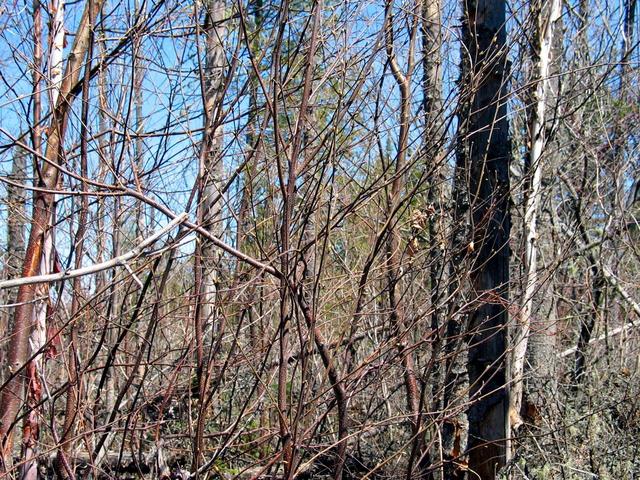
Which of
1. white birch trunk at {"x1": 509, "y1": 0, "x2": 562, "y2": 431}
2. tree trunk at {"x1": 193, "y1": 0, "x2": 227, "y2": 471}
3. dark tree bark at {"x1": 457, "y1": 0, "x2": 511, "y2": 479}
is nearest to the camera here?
tree trunk at {"x1": 193, "y1": 0, "x2": 227, "y2": 471}

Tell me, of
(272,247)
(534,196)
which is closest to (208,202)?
(272,247)

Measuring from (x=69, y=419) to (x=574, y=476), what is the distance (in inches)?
145

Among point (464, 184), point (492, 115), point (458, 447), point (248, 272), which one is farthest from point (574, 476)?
point (248, 272)

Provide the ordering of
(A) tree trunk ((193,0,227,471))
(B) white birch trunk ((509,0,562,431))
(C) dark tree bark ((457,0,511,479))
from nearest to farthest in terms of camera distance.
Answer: (A) tree trunk ((193,0,227,471))
(C) dark tree bark ((457,0,511,479))
(B) white birch trunk ((509,0,562,431))

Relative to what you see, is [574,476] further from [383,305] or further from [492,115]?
[492,115]

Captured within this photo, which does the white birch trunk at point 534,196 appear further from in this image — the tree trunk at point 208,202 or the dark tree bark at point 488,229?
the tree trunk at point 208,202

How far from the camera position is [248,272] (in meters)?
3.34

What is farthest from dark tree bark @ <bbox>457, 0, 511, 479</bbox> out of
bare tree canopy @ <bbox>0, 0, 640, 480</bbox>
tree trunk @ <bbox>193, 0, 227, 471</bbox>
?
tree trunk @ <bbox>193, 0, 227, 471</bbox>

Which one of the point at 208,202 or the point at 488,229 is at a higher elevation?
the point at 208,202

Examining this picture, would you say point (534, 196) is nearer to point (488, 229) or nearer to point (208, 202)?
point (488, 229)

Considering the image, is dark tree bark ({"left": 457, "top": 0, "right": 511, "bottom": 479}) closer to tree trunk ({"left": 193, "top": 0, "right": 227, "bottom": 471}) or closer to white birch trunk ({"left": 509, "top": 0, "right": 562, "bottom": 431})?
white birch trunk ({"left": 509, "top": 0, "right": 562, "bottom": 431})

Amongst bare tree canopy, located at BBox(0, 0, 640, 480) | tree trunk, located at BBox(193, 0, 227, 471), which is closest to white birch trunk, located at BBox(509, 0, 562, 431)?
bare tree canopy, located at BBox(0, 0, 640, 480)

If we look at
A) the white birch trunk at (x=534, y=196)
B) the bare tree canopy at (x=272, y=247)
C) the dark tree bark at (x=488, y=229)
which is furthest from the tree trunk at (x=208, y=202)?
the white birch trunk at (x=534, y=196)

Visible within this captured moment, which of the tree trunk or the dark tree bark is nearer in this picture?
the tree trunk
